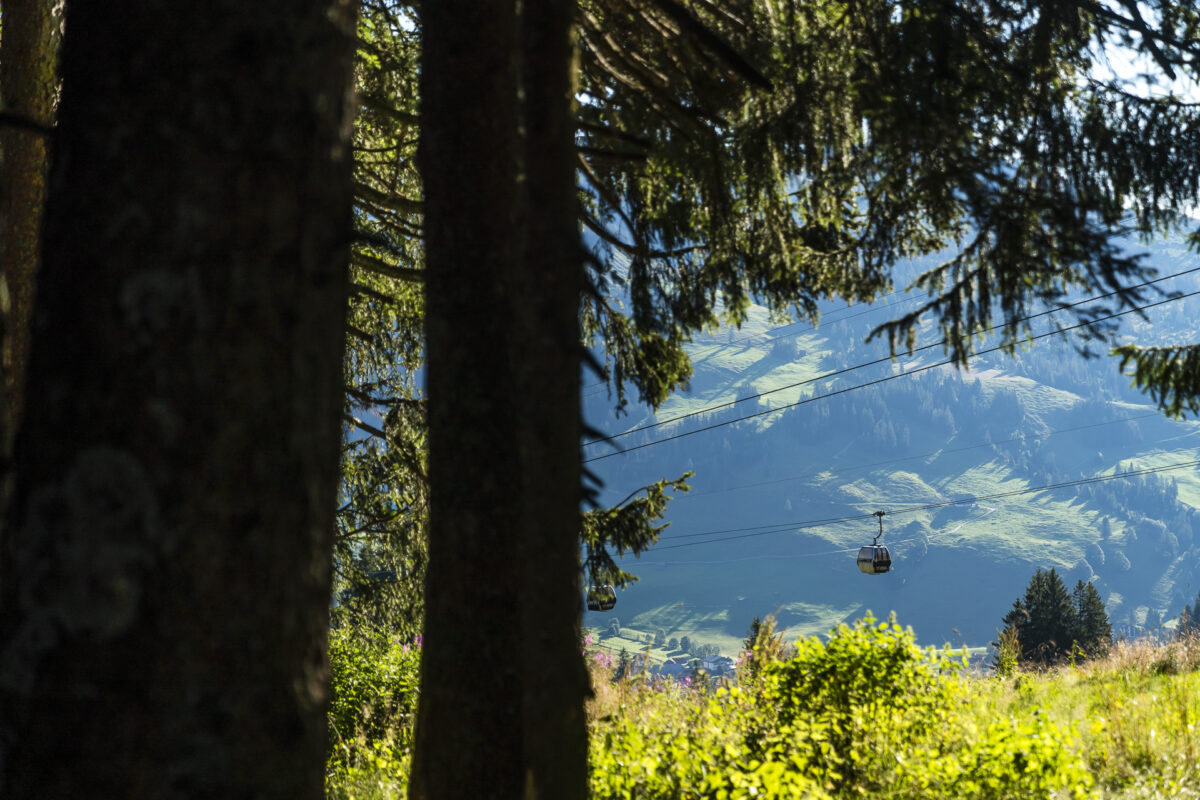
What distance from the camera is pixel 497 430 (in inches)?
118

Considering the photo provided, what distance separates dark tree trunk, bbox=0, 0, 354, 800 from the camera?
111 centimetres

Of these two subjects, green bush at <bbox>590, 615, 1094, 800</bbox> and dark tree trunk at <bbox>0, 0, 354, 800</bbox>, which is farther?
green bush at <bbox>590, 615, 1094, 800</bbox>

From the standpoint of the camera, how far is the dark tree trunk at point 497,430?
9.66ft

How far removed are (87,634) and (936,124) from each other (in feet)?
12.5

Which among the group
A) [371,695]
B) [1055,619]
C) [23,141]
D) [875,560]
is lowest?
[1055,619]

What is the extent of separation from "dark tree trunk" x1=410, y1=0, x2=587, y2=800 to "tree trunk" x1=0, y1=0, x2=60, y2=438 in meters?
1.98

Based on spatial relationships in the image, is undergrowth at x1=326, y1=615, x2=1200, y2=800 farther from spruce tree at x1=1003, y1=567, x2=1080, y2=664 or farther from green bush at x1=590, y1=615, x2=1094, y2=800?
spruce tree at x1=1003, y1=567, x2=1080, y2=664

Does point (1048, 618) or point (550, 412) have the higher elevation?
point (550, 412)

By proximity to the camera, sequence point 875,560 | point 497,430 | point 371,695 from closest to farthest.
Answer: point 497,430, point 371,695, point 875,560

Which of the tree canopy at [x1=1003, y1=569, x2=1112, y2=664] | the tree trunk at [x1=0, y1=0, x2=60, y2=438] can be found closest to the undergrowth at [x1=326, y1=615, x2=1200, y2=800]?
the tree trunk at [x1=0, y1=0, x2=60, y2=438]

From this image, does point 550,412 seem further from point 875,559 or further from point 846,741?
point 875,559

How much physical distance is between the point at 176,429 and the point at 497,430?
185 cm

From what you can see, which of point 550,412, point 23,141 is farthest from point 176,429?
point 23,141

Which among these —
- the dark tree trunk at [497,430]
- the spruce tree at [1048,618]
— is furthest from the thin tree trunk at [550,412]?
the spruce tree at [1048,618]
